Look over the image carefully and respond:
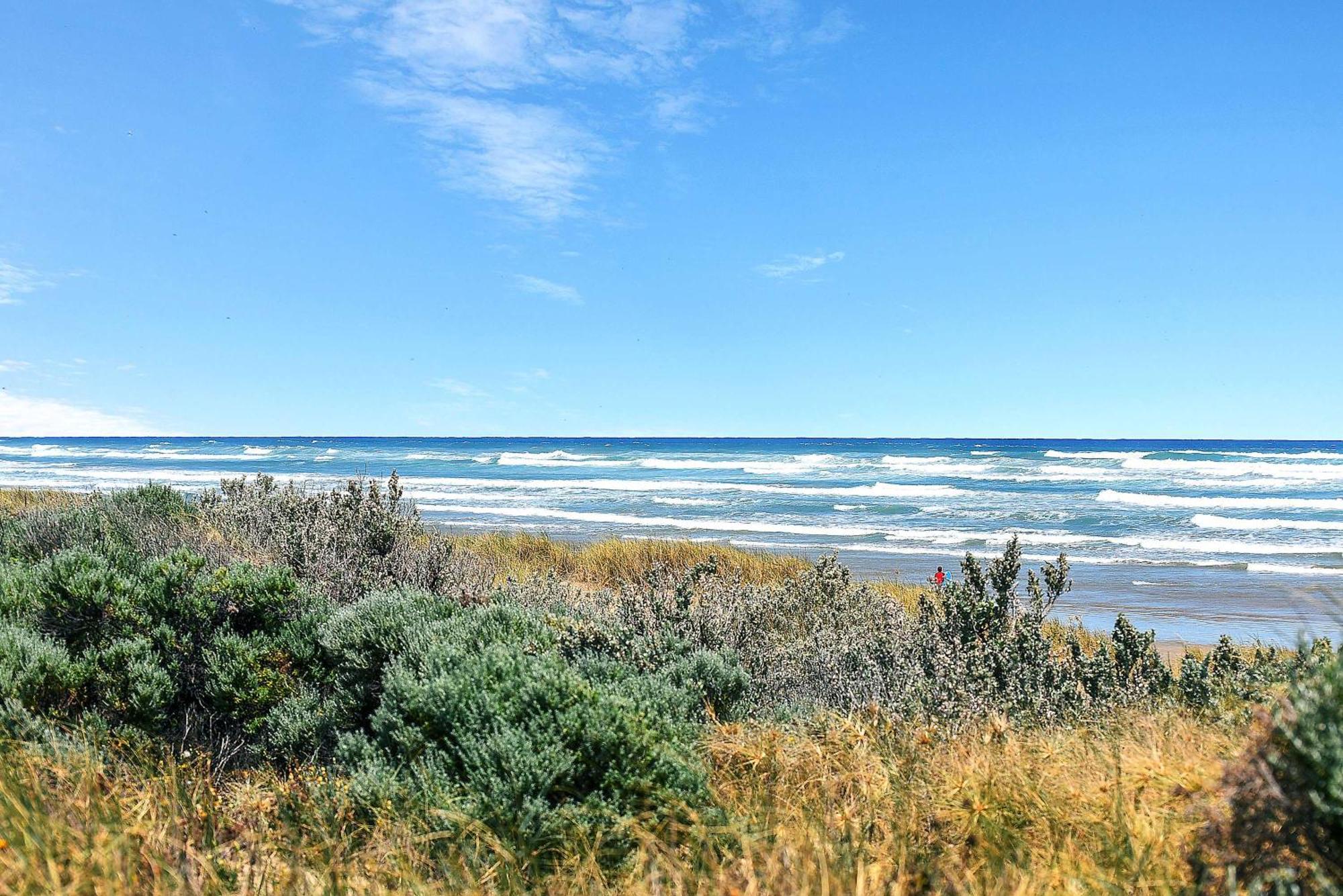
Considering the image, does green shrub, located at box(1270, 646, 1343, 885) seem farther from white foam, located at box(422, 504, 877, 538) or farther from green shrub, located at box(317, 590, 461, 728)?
white foam, located at box(422, 504, 877, 538)

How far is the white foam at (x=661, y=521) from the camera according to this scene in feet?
79.3

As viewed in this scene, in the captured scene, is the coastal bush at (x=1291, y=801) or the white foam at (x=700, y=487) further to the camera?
the white foam at (x=700, y=487)

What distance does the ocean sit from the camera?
48.9 ft

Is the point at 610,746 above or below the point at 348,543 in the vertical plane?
below

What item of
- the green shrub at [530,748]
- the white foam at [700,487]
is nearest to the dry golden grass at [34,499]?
the green shrub at [530,748]

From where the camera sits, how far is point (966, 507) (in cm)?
2998

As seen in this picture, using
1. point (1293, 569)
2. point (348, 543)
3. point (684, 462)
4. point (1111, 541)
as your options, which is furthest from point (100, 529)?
point (684, 462)

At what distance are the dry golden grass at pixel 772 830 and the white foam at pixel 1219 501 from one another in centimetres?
3118

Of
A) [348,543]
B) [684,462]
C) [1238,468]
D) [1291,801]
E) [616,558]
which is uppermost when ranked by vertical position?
[1291,801]

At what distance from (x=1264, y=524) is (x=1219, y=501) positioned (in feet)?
21.4

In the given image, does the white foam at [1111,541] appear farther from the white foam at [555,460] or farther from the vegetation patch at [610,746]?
the white foam at [555,460]

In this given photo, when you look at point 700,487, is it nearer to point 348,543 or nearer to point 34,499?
point 34,499

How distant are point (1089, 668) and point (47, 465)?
63650 mm

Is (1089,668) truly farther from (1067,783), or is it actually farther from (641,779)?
(641,779)
